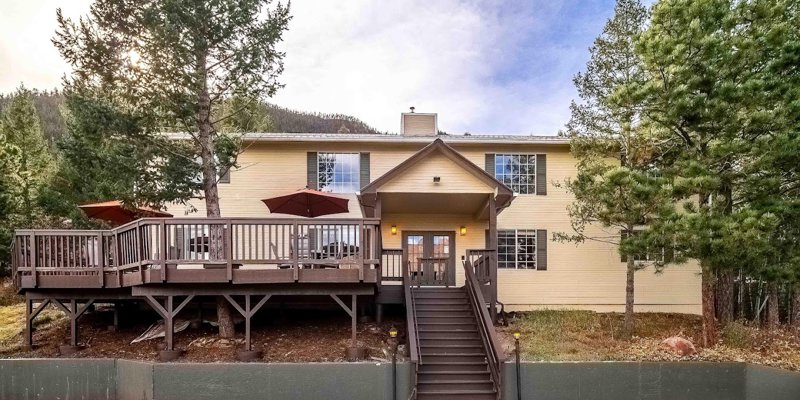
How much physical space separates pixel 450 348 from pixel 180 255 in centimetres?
548

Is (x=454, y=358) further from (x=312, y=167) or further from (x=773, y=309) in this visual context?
(x=773, y=309)

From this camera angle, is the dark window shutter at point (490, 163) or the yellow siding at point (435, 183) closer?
the yellow siding at point (435, 183)

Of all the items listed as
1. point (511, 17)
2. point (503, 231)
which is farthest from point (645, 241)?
point (511, 17)

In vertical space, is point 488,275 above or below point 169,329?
above

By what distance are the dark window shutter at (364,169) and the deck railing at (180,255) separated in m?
3.66

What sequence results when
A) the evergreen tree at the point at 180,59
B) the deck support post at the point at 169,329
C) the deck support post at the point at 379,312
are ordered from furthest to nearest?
the deck support post at the point at 379,312 → the evergreen tree at the point at 180,59 → the deck support post at the point at 169,329

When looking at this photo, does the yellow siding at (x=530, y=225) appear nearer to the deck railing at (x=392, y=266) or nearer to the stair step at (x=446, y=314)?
the deck railing at (x=392, y=266)

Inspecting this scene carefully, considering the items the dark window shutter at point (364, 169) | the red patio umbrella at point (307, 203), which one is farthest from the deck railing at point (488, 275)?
the dark window shutter at point (364, 169)

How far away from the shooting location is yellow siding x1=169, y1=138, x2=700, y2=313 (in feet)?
43.2

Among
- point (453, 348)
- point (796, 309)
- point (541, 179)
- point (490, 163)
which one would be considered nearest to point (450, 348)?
point (453, 348)

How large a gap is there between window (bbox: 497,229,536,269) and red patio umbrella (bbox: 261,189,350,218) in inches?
196

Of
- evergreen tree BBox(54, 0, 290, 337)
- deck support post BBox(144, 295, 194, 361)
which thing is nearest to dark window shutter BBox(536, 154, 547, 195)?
evergreen tree BBox(54, 0, 290, 337)

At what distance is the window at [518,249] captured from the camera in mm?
13438

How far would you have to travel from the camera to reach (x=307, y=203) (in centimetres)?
1080
